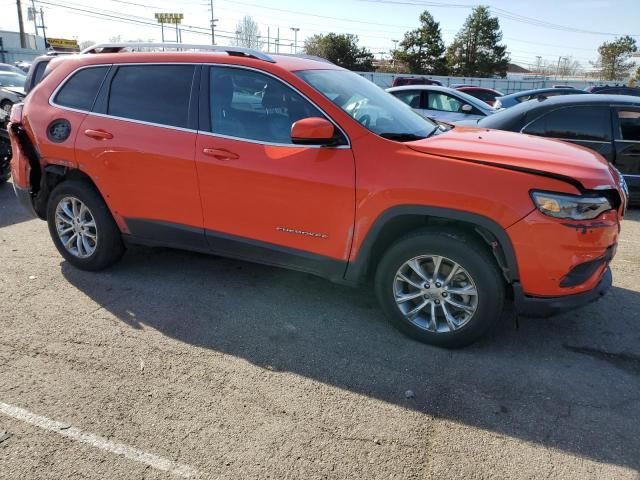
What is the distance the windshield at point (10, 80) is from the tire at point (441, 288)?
16480 millimetres

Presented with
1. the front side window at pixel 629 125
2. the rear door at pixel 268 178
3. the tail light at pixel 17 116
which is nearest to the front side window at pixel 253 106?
the rear door at pixel 268 178

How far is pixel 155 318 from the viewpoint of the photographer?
3.85m

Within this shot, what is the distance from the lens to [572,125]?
6734 millimetres

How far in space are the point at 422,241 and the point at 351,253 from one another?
0.49 m

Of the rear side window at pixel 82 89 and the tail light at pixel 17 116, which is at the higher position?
the rear side window at pixel 82 89

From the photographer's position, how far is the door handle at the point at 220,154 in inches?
144

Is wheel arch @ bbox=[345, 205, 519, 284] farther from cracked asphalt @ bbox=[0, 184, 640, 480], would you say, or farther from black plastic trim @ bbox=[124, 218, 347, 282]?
cracked asphalt @ bbox=[0, 184, 640, 480]

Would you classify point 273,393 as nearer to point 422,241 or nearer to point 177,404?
point 177,404

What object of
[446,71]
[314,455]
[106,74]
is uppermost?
[446,71]

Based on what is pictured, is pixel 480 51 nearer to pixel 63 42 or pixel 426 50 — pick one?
pixel 426 50

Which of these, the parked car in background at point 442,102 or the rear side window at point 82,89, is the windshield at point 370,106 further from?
the parked car in background at point 442,102

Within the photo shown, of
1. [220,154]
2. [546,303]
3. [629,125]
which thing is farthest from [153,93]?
[629,125]

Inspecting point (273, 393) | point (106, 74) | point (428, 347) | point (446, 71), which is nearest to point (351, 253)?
point (428, 347)

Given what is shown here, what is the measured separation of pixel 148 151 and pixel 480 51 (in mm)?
60122
